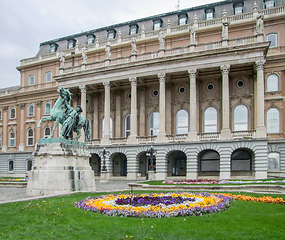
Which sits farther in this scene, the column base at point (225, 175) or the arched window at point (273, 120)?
the arched window at point (273, 120)

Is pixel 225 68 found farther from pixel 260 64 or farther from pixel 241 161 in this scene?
pixel 241 161

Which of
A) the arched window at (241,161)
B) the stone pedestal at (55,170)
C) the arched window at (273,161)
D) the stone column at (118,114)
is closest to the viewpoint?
the stone pedestal at (55,170)

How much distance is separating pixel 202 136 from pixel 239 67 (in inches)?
411

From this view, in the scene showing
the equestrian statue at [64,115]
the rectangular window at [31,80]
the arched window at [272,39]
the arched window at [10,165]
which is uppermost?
the arched window at [272,39]

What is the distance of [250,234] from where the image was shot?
31.4 feet

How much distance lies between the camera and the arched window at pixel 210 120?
46250 millimetres

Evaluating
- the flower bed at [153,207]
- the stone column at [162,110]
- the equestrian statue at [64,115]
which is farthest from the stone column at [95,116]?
the flower bed at [153,207]

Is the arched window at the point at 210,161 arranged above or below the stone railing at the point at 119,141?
below

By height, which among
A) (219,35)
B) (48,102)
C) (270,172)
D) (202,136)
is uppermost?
(219,35)

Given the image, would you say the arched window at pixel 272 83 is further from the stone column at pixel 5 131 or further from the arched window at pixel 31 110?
the stone column at pixel 5 131

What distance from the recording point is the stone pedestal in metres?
20.0

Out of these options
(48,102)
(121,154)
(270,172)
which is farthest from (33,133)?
(270,172)

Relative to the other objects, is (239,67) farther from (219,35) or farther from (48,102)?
(48,102)

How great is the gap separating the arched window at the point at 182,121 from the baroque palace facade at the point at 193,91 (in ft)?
0.48
